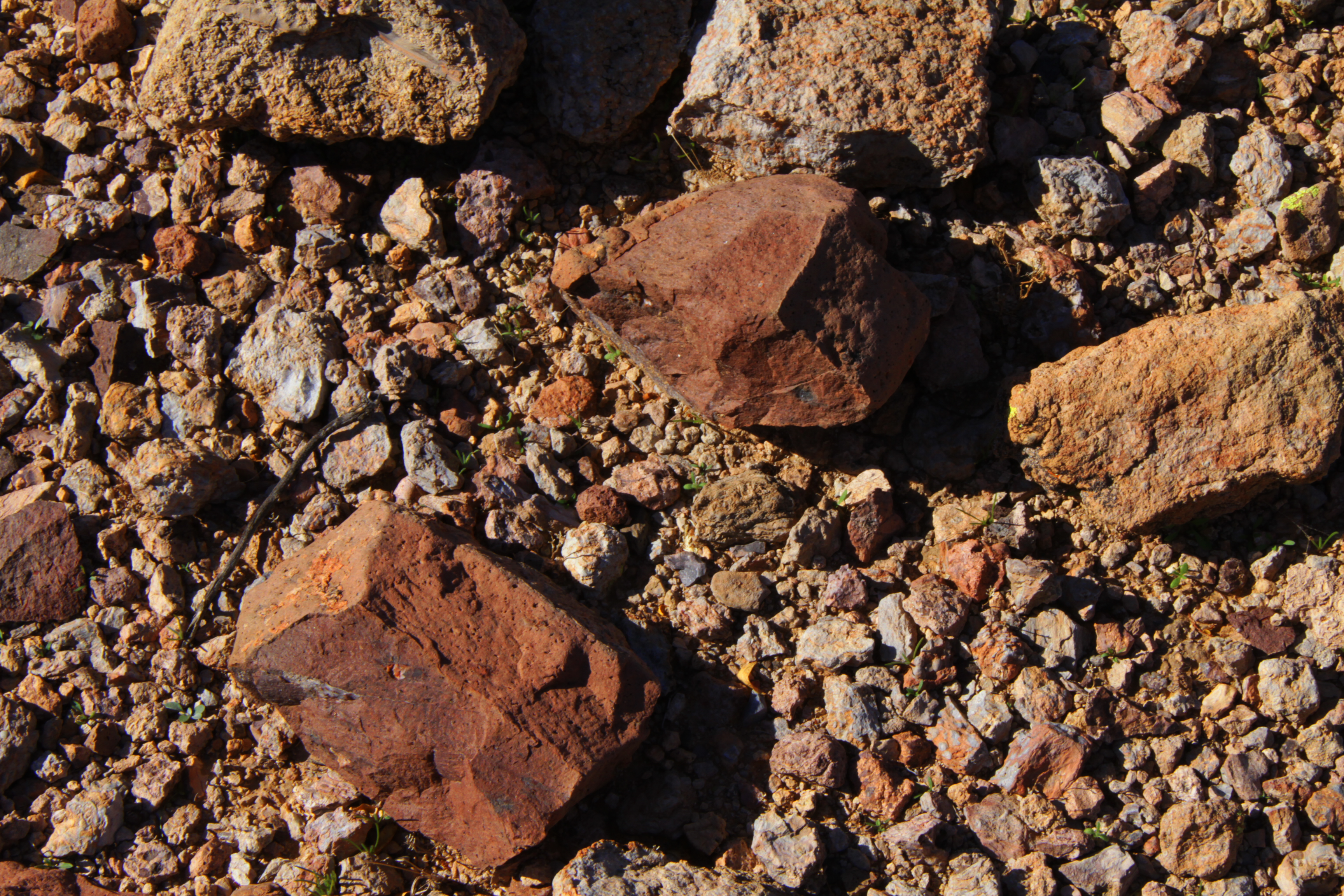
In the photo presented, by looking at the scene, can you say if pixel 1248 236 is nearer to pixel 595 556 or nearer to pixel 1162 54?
pixel 1162 54

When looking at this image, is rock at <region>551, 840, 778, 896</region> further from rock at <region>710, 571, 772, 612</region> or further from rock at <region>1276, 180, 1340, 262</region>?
rock at <region>1276, 180, 1340, 262</region>

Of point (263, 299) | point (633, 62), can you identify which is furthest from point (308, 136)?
point (633, 62)

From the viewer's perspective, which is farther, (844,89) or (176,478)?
(844,89)

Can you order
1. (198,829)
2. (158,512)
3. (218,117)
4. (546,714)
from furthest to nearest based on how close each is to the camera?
(218,117) → (158,512) → (198,829) → (546,714)

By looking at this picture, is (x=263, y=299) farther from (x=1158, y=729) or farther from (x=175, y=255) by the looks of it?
(x=1158, y=729)

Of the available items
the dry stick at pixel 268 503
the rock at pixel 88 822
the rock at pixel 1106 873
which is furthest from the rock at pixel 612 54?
the rock at pixel 1106 873

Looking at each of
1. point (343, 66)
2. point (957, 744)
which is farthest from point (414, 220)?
point (957, 744)
